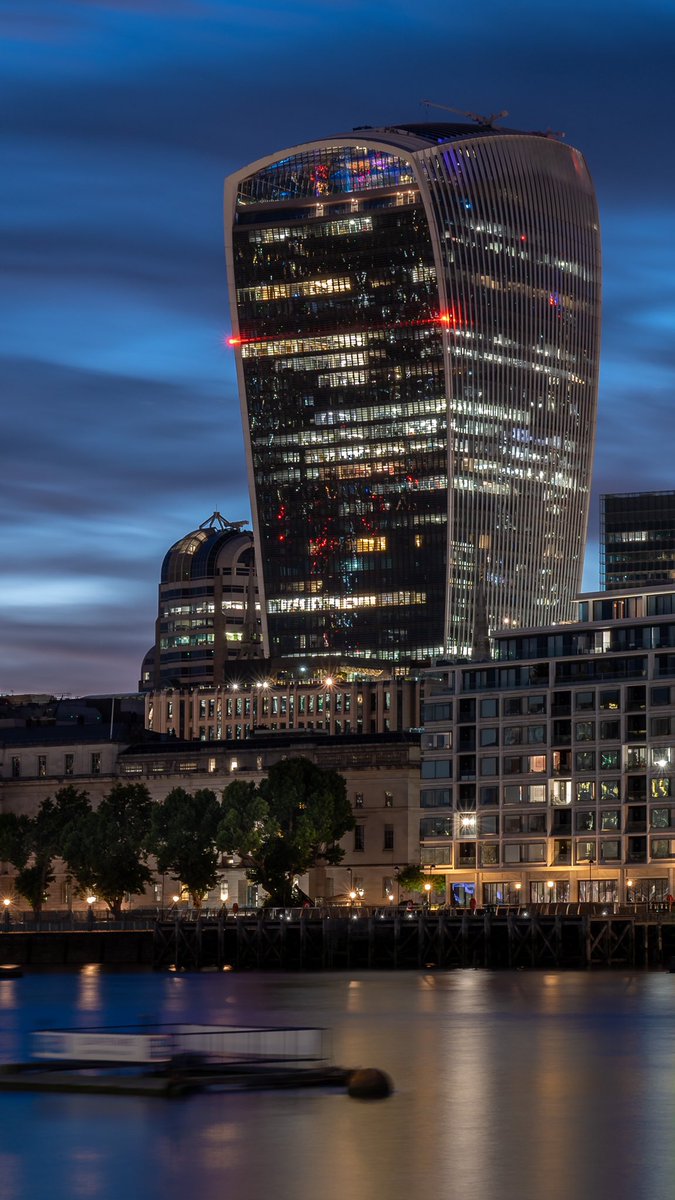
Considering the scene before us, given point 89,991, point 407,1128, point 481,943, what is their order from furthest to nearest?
point 481,943
point 89,991
point 407,1128

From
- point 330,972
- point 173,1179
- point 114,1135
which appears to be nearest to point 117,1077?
point 114,1135

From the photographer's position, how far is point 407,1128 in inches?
3063

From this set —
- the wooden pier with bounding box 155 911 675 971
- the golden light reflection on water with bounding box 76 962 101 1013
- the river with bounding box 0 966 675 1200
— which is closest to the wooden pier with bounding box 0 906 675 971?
the wooden pier with bounding box 155 911 675 971

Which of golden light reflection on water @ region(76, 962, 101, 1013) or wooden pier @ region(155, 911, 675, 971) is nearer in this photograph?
golden light reflection on water @ region(76, 962, 101, 1013)

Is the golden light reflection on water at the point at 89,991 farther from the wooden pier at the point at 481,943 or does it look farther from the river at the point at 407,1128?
the river at the point at 407,1128

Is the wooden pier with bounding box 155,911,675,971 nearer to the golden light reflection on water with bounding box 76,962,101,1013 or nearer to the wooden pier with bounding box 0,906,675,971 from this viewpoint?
the wooden pier with bounding box 0,906,675,971

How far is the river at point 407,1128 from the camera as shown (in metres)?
67.4

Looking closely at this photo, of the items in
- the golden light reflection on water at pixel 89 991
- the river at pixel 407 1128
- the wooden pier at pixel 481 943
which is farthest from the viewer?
the wooden pier at pixel 481 943

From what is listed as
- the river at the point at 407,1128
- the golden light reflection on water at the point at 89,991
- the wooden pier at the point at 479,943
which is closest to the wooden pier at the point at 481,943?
the wooden pier at the point at 479,943

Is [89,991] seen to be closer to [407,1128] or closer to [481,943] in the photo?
[481,943]

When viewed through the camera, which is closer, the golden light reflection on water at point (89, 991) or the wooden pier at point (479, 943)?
the golden light reflection on water at point (89, 991)

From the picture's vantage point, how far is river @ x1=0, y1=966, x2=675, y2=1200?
67.4m

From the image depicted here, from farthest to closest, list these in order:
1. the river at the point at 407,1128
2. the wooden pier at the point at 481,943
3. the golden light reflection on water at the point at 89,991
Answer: the wooden pier at the point at 481,943 < the golden light reflection on water at the point at 89,991 < the river at the point at 407,1128

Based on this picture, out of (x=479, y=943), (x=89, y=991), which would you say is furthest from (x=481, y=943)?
(x=89, y=991)
